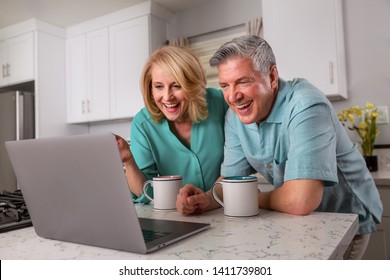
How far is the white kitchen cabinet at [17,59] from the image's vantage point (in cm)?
281

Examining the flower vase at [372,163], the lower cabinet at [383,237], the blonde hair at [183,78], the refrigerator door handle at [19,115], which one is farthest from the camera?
the refrigerator door handle at [19,115]

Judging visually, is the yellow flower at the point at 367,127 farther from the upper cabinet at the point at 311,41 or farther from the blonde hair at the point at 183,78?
the blonde hair at the point at 183,78

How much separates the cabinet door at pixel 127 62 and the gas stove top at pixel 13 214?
1.72m

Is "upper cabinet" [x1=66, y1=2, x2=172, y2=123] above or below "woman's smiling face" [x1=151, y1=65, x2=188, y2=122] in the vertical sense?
above

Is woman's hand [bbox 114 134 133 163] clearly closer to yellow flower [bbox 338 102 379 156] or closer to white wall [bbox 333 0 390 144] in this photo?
yellow flower [bbox 338 102 379 156]

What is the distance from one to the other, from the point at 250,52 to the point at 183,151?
39 centimetres

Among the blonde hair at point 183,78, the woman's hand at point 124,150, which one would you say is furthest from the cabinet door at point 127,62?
the woman's hand at point 124,150

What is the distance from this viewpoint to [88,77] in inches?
113

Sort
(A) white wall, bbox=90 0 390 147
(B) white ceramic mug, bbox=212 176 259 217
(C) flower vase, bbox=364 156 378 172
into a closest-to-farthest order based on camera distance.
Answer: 1. (B) white ceramic mug, bbox=212 176 259 217
2. (C) flower vase, bbox=364 156 378 172
3. (A) white wall, bbox=90 0 390 147

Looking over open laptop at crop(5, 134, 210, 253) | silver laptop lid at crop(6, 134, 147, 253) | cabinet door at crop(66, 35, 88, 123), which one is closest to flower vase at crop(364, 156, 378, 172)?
open laptop at crop(5, 134, 210, 253)

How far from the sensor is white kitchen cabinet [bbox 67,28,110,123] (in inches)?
110

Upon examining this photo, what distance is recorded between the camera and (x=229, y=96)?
856 mm

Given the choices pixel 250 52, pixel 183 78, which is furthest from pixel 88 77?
pixel 250 52

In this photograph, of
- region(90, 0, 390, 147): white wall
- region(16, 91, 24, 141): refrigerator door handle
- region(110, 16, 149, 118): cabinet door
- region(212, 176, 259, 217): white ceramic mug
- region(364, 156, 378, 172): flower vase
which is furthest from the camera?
region(16, 91, 24, 141): refrigerator door handle
